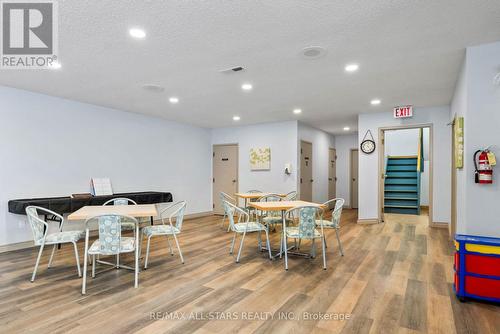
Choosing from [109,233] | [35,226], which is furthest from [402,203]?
[35,226]

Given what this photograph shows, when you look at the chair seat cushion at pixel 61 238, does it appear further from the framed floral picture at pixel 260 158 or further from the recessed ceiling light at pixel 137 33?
the framed floral picture at pixel 260 158

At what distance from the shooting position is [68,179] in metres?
5.10

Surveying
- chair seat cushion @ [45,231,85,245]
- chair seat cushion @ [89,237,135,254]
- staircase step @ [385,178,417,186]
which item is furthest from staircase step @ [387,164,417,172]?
chair seat cushion @ [45,231,85,245]

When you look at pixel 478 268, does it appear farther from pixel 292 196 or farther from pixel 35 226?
pixel 35 226

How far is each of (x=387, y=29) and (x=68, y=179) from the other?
18.0 ft

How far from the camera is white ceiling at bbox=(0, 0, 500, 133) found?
2316mm

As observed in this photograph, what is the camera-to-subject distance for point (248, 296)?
2.73 m

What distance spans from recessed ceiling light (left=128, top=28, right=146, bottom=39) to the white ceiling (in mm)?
50

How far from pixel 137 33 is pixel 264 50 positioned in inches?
51.6

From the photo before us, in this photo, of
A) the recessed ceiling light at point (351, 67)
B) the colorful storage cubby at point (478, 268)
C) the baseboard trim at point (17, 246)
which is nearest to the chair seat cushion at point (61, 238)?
the baseboard trim at point (17, 246)

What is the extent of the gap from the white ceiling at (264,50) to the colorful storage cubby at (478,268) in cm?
201

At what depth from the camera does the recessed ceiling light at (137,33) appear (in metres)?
2.62

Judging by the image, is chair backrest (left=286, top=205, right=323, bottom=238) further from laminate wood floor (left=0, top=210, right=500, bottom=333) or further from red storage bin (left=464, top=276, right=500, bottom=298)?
red storage bin (left=464, top=276, right=500, bottom=298)

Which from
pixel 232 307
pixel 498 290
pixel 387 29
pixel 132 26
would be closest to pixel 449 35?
pixel 387 29
